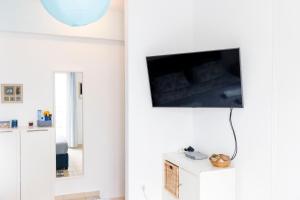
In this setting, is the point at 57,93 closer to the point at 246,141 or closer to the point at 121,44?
the point at 121,44

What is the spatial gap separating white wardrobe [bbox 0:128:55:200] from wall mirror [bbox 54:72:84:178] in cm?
25

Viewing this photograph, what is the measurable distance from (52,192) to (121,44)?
7.25 ft

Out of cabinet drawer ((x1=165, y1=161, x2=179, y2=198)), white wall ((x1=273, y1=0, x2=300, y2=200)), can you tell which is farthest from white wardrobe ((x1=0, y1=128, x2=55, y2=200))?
white wall ((x1=273, y1=0, x2=300, y2=200))

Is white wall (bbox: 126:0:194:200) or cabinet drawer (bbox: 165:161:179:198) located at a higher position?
white wall (bbox: 126:0:194:200)

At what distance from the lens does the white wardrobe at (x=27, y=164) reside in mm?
3006

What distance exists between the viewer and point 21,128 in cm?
314

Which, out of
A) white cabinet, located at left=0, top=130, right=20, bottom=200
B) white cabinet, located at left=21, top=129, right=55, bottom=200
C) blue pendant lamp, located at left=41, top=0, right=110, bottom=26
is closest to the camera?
blue pendant lamp, located at left=41, top=0, right=110, bottom=26

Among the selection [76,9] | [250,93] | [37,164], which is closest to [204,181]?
[250,93]

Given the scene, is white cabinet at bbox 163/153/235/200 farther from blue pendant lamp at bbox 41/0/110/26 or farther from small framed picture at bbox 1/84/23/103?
small framed picture at bbox 1/84/23/103

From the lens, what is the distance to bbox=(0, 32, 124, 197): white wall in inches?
128

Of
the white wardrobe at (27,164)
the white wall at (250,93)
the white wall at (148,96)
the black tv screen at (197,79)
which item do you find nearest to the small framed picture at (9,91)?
the white wardrobe at (27,164)

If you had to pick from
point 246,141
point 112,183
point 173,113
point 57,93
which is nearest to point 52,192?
point 112,183

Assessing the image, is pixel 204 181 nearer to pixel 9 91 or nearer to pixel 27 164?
pixel 27 164

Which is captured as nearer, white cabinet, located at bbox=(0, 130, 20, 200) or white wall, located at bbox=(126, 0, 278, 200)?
white wall, located at bbox=(126, 0, 278, 200)
